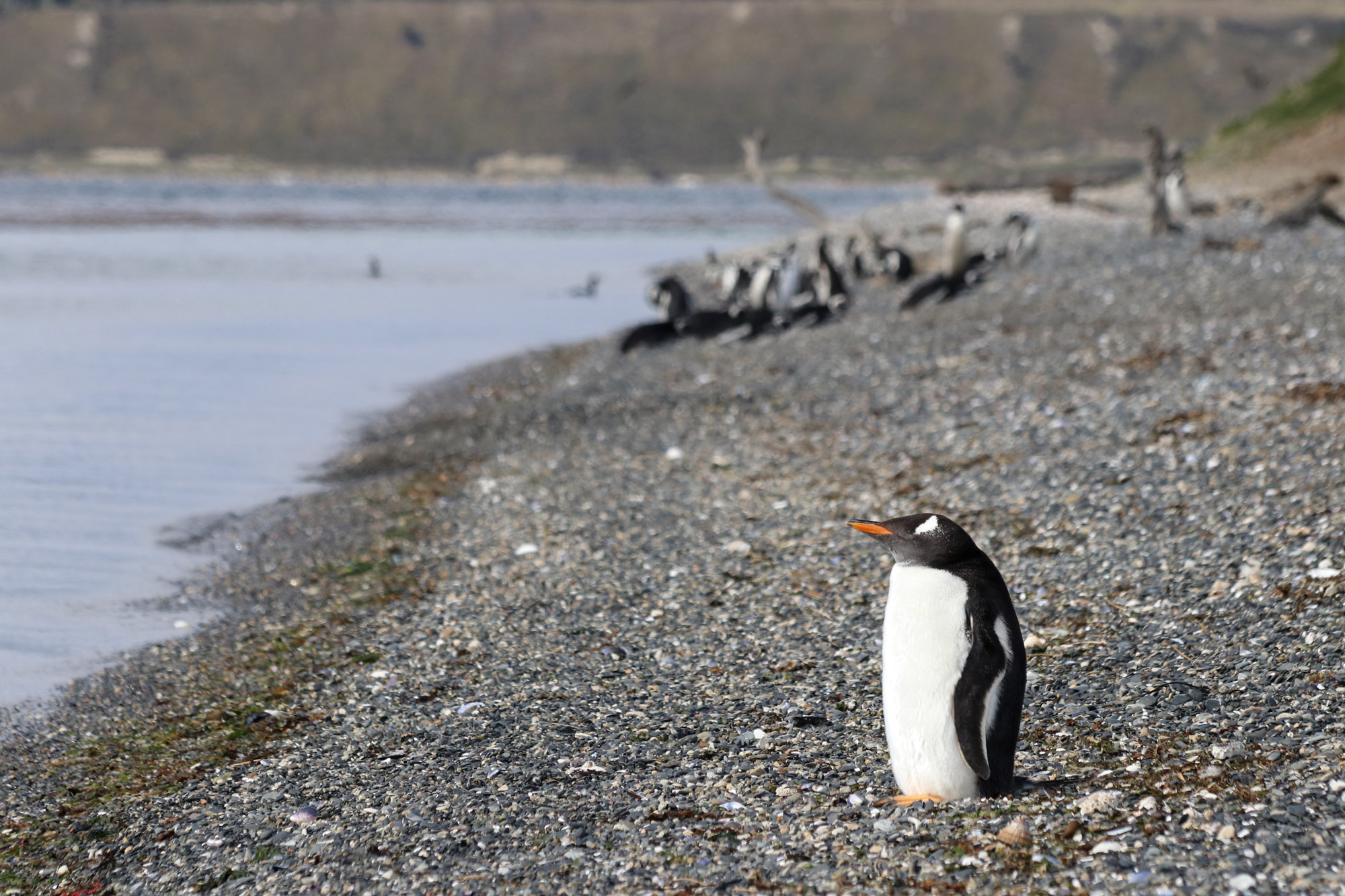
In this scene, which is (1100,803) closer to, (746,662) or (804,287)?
(746,662)

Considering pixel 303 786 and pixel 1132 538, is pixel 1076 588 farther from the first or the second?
pixel 303 786

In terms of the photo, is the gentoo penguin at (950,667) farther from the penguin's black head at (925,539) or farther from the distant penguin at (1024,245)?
the distant penguin at (1024,245)

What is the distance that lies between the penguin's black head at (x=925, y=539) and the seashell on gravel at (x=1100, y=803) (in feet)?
3.20

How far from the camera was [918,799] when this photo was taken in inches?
193

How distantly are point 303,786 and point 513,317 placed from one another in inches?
897

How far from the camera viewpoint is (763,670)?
269 inches

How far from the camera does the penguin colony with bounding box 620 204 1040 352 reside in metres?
19.8

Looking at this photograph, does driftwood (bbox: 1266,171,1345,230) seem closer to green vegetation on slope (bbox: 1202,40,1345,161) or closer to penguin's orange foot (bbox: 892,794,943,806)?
green vegetation on slope (bbox: 1202,40,1345,161)

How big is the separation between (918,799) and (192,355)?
19602 mm

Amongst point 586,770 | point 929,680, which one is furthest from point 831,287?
point 929,680

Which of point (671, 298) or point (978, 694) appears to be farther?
point (671, 298)

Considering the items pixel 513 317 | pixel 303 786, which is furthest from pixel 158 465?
pixel 513 317

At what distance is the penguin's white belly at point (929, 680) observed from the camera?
4855 millimetres

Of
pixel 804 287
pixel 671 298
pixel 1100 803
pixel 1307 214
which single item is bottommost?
pixel 1100 803
